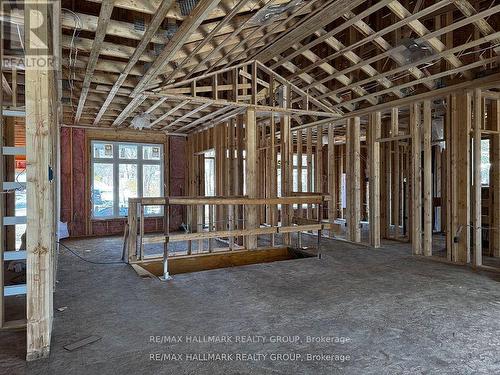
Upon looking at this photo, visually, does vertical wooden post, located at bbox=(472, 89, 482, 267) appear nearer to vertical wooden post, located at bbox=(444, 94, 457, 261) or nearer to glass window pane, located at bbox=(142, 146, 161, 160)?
vertical wooden post, located at bbox=(444, 94, 457, 261)

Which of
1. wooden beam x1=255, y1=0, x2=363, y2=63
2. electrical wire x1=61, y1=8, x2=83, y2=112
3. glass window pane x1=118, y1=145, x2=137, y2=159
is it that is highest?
wooden beam x1=255, y1=0, x2=363, y2=63

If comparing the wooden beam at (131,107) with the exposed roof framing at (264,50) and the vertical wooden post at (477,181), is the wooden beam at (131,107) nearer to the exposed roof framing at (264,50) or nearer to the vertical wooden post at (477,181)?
the exposed roof framing at (264,50)

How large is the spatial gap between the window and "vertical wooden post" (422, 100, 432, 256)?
7391 mm

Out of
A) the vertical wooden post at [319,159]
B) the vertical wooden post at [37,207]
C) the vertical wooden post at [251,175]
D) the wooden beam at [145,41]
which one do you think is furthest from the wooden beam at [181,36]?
the vertical wooden post at [319,159]

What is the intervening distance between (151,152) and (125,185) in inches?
50.5

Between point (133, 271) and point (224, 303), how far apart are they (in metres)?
2.04

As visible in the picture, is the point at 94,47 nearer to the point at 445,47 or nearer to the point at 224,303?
the point at 224,303

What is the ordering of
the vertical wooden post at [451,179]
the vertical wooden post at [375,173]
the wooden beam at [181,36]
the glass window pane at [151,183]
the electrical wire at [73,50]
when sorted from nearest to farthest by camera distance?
the wooden beam at [181,36] → the electrical wire at [73,50] → the vertical wooden post at [451,179] → the vertical wooden post at [375,173] → the glass window pane at [151,183]

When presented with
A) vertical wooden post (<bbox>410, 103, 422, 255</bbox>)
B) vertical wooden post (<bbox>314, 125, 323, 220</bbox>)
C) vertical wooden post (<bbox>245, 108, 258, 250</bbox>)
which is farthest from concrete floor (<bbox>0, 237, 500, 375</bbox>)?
vertical wooden post (<bbox>314, 125, 323, 220</bbox>)

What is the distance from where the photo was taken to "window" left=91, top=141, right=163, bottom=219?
975cm

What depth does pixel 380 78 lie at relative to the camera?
633 cm

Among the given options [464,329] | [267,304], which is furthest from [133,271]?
[464,329]

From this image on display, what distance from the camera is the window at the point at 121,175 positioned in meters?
9.75

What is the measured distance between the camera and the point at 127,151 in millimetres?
10102
